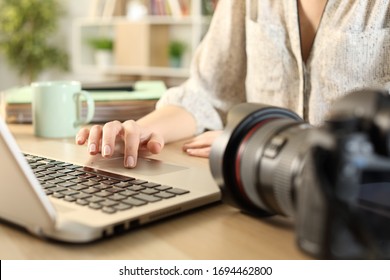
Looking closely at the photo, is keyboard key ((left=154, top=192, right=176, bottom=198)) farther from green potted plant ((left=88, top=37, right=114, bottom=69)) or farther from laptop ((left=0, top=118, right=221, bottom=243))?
green potted plant ((left=88, top=37, right=114, bottom=69))

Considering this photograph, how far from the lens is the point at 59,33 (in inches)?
168

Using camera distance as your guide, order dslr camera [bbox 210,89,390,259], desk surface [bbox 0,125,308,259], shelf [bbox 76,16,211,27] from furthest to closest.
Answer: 1. shelf [bbox 76,16,211,27]
2. desk surface [bbox 0,125,308,259]
3. dslr camera [bbox 210,89,390,259]

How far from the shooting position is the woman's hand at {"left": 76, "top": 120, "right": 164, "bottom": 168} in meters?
0.73

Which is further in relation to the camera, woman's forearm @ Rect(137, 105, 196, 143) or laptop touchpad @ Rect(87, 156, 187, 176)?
woman's forearm @ Rect(137, 105, 196, 143)

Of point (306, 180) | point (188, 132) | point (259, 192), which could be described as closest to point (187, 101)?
point (188, 132)

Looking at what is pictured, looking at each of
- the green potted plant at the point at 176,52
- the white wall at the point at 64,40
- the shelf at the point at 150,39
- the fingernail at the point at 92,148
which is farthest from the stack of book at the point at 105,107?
the white wall at the point at 64,40

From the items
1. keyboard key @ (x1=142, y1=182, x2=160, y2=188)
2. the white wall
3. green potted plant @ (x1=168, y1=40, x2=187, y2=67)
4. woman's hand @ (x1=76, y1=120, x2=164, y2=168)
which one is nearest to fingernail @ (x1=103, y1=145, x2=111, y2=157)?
woman's hand @ (x1=76, y1=120, x2=164, y2=168)

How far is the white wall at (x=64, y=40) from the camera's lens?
413cm

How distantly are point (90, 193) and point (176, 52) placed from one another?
284 cm

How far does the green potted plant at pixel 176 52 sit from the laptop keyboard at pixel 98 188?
2704mm

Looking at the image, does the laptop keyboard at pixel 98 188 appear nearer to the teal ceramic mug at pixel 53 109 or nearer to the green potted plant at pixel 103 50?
the teal ceramic mug at pixel 53 109

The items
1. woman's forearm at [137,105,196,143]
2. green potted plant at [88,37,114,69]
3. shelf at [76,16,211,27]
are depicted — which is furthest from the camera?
green potted plant at [88,37,114,69]

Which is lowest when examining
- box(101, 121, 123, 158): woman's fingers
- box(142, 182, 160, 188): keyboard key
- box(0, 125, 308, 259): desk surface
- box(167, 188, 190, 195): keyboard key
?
box(0, 125, 308, 259): desk surface

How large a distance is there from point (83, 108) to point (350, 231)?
2.61ft
